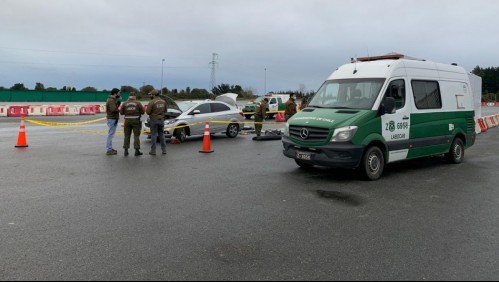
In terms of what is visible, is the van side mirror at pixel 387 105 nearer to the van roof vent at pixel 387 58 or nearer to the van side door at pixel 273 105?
the van roof vent at pixel 387 58

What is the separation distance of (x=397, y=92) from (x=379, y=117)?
931mm

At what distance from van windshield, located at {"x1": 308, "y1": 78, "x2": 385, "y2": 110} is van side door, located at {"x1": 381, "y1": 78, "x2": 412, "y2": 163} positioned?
321mm

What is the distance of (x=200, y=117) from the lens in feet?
54.1

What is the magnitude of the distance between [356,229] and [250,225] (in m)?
1.34

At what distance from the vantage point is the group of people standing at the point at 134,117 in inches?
476

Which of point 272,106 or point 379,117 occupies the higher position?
point 272,106

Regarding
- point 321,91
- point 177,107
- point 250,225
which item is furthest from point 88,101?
point 250,225

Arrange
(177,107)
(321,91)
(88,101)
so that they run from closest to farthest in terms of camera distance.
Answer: (321,91), (177,107), (88,101)

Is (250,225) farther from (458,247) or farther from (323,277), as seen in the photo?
(458,247)

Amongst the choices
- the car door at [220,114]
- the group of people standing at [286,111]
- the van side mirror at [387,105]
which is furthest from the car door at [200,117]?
the van side mirror at [387,105]

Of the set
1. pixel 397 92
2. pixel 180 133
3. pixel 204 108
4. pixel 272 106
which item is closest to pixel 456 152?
pixel 397 92

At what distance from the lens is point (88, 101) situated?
185ft

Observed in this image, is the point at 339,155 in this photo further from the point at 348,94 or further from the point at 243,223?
the point at 243,223

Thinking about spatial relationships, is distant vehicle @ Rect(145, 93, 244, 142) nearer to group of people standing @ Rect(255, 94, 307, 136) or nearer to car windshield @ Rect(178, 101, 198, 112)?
car windshield @ Rect(178, 101, 198, 112)
